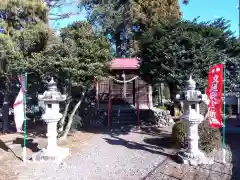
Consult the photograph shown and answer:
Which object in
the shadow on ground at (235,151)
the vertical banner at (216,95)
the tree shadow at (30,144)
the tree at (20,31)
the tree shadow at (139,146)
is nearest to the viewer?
the shadow on ground at (235,151)

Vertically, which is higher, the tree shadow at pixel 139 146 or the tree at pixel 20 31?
the tree at pixel 20 31

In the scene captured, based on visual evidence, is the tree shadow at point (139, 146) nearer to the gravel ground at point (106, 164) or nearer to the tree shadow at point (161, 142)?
the gravel ground at point (106, 164)

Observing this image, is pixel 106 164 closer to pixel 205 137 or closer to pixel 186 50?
pixel 205 137

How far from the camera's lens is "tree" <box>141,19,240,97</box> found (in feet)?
28.4

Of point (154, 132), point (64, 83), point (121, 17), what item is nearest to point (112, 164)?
point (64, 83)

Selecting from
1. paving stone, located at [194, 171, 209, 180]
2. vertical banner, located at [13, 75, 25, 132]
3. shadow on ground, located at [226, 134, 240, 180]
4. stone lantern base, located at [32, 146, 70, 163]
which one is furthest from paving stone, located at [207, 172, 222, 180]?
vertical banner, located at [13, 75, 25, 132]

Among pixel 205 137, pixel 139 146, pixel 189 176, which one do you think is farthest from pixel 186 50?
pixel 189 176

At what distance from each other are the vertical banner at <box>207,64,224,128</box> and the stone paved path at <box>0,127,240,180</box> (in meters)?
1.22

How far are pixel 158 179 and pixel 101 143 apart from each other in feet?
14.7

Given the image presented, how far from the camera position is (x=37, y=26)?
33.6ft

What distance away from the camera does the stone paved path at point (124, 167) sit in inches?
247

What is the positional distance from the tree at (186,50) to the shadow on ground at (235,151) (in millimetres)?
2368

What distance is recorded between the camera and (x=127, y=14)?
21734 millimetres

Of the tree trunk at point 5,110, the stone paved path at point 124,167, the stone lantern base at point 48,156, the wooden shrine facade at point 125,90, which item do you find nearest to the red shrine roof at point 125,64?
the wooden shrine facade at point 125,90
